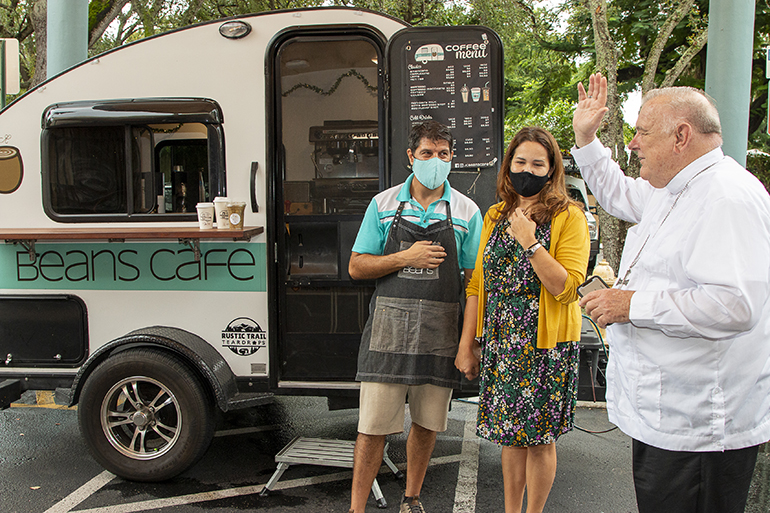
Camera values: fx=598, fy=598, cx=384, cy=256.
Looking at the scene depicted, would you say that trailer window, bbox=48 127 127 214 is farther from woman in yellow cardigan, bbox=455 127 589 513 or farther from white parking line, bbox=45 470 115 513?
woman in yellow cardigan, bbox=455 127 589 513

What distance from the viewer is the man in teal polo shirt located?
2902mm

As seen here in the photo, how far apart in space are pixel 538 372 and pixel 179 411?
2171 millimetres

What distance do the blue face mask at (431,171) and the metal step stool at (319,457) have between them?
159cm

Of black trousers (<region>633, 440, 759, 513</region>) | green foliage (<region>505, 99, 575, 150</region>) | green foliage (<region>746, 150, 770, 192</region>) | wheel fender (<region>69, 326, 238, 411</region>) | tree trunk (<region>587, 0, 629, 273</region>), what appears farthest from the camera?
green foliage (<region>505, 99, 575, 150</region>)

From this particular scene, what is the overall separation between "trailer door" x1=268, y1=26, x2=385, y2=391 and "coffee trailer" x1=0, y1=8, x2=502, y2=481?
0.04ft

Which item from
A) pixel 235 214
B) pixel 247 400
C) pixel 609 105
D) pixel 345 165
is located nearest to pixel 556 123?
pixel 609 105

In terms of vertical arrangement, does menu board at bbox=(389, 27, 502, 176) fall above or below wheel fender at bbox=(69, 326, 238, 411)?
above

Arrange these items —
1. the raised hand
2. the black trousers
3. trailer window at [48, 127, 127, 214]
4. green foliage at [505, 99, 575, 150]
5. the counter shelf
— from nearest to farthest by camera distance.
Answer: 1. the black trousers
2. the raised hand
3. the counter shelf
4. trailer window at [48, 127, 127, 214]
5. green foliage at [505, 99, 575, 150]

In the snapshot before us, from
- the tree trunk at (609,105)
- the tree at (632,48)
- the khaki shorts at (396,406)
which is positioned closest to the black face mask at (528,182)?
the khaki shorts at (396,406)

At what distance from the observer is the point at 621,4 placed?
1200 centimetres

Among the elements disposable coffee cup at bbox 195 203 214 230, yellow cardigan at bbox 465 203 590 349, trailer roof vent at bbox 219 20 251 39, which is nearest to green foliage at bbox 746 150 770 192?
yellow cardigan at bbox 465 203 590 349

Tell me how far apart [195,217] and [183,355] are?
84 centimetres

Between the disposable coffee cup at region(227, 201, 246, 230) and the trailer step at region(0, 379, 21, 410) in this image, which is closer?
the disposable coffee cup at region(227, 201, 246, 230)

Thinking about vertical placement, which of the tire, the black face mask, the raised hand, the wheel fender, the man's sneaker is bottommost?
the man's sneaker
